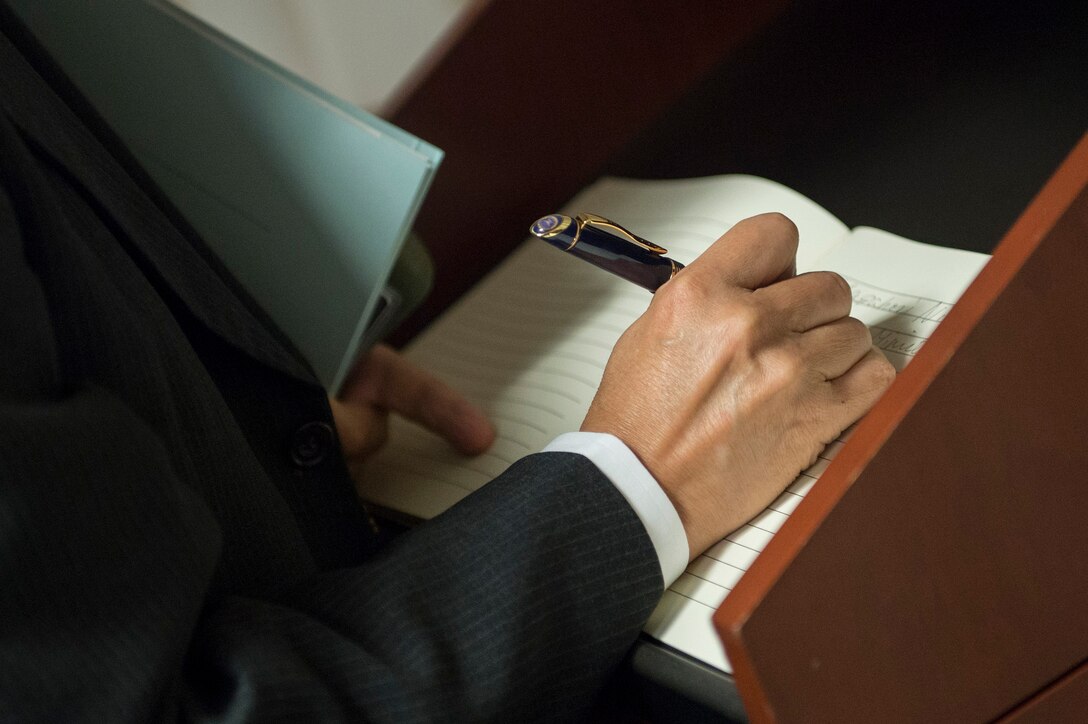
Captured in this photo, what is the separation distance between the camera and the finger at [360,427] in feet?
2.46

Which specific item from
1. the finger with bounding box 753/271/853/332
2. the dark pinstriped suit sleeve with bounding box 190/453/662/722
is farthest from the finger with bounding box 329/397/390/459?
the finger with bounding box 753/271/853/332

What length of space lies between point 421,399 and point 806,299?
0.31m

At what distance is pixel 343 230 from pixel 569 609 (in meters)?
Answer: 0.28

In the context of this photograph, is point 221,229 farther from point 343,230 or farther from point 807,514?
point 807,514

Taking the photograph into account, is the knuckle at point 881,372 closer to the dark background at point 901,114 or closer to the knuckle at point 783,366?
the knuckle at point 783,366

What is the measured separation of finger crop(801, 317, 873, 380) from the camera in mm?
513

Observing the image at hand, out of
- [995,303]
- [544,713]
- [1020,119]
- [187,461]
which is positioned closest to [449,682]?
[544,713]

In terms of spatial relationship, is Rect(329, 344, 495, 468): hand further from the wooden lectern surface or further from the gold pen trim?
the wooden lectern surface

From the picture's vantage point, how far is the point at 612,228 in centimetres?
55

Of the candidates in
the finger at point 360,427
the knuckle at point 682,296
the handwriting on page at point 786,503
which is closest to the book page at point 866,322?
the handwriting on page at point 786,503

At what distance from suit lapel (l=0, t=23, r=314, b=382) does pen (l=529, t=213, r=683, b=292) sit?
17cm

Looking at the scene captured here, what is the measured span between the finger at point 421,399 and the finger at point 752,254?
21 cm

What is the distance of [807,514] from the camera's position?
0.37 meters

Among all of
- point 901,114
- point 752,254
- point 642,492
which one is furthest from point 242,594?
point 901,114
